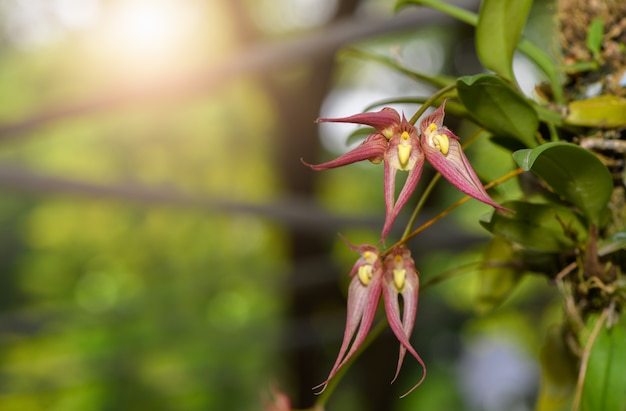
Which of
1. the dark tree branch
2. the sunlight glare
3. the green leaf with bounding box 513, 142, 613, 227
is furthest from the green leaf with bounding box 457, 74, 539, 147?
the sunlight glare

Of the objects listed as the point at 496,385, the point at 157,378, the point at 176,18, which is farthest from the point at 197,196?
the point at 496,385

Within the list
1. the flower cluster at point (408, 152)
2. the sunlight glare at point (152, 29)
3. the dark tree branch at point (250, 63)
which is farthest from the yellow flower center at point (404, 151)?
the sunlight glare at point (152, 29)

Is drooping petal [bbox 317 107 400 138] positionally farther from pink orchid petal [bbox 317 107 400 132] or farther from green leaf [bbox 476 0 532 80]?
green leaf [bbox 476 0 532 80]

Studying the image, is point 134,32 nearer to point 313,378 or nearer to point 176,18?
point 176,18

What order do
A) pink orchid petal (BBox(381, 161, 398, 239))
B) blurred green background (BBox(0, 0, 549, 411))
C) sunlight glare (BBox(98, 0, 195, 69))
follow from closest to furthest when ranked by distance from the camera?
pink orchid petal (BBox(381, 161, 398, 239))
blurred green background (BBox(0, 0, 549, 411))
sunlight glare (BBox(98, 0, 195, 69))

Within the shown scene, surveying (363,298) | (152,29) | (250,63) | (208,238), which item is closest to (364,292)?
(363,298)
